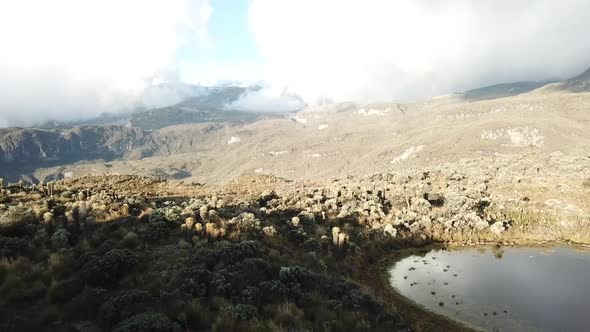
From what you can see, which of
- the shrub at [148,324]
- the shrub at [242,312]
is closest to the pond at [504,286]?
the shrub at [242,312]

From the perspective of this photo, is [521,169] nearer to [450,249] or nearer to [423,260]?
[450,249]

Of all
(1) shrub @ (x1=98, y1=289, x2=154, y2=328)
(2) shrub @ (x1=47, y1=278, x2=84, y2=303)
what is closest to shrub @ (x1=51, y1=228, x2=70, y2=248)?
(2) shrub @ (x1=47, y1=278, x2=84, y2=303)

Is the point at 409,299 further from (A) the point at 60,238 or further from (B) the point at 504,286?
(A) the point at 60,238

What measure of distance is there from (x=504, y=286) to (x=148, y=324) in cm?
2436

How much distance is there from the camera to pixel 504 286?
28.6m

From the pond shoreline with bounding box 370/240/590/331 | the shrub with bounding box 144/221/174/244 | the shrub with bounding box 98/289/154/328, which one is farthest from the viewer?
the shrub with bounding box 144/221/174/244

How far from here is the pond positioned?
941 inches

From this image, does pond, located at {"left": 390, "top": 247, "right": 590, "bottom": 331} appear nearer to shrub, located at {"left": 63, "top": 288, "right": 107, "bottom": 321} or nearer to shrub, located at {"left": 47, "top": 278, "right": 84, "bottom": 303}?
shrub, located at {"left": 63, "top": 288, "right": 107, "bottom": 321}

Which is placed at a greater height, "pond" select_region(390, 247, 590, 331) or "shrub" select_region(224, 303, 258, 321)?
"shrub" select_region(224, 303, 258, 321)

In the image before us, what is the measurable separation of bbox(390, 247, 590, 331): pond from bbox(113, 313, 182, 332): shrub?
1717cm

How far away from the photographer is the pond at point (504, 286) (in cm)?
2389

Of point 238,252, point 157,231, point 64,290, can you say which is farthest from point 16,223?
point 238,252

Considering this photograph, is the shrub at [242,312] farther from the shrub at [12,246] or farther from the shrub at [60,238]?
the shrub at [12,246]

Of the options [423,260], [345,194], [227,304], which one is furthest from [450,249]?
[227,304]
